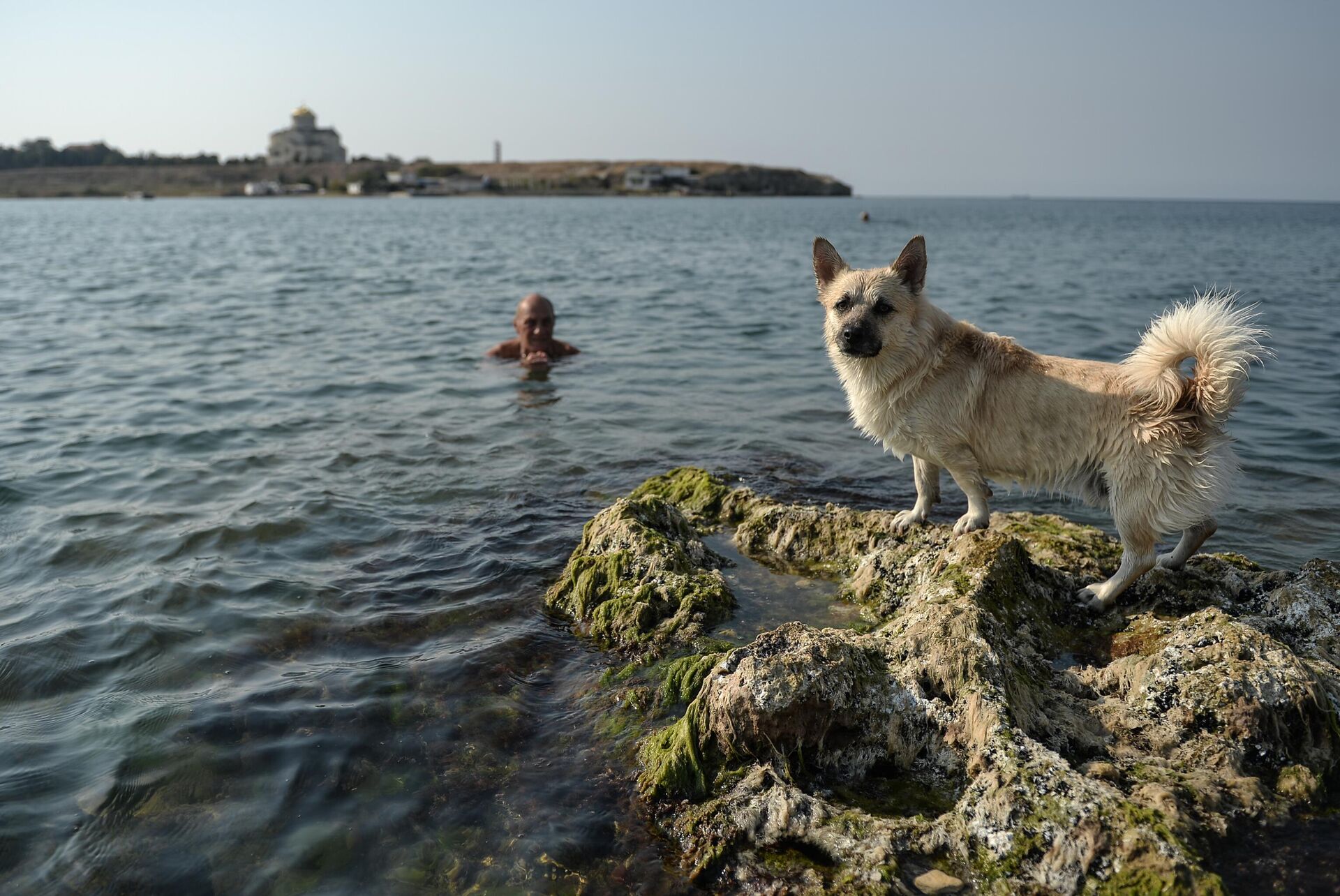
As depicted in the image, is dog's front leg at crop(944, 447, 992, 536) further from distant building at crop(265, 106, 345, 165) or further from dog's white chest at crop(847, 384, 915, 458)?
distant building at crop(265, 106, 345, 165)

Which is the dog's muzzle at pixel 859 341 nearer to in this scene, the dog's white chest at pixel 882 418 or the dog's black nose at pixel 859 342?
the dog's black nose at pixel 859 342

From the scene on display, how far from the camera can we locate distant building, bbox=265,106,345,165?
7082 inches

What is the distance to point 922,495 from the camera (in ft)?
19.1

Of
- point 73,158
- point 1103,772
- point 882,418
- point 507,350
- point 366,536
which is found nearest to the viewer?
point 1103,772

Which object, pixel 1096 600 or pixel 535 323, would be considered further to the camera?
pixel 535 323

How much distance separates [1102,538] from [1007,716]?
9.15 ft

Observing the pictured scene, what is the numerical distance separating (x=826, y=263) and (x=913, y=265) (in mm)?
636

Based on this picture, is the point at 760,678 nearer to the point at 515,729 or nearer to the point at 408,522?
the point at 515,729

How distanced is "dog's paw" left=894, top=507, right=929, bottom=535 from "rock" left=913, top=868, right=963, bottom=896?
2891mm

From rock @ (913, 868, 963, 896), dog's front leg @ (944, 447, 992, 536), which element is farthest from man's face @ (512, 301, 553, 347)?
rock @ (913, 868, 963, 896)

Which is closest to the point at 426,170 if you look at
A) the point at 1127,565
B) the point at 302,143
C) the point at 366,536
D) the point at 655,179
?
the point at 302,143

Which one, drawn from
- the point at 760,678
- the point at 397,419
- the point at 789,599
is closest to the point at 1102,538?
the point at 789,599

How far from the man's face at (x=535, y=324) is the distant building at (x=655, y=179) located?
14364 cm

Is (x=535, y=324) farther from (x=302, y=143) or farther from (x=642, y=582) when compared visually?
(x=302, y=143)
